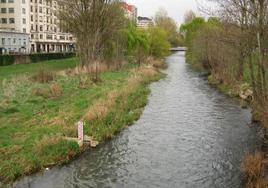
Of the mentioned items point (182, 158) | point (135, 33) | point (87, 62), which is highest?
point (135, 33)

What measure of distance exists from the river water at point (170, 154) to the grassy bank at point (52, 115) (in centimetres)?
67

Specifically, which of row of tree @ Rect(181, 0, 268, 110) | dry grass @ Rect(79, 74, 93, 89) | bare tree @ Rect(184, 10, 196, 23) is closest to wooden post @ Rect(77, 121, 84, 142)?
row of tree @ Rect(181, 0, 268, 110)

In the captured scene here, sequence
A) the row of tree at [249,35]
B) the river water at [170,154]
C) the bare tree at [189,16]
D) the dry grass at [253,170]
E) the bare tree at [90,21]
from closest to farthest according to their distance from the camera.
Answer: the dry grass at [253,170], the river water at [170,154], the row of tree at [249,35], the bare tree at [90,21], the bare tree at [189,16]

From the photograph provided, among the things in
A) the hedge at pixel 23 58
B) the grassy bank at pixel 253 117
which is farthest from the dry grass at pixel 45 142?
the hedge at pixel 23 58

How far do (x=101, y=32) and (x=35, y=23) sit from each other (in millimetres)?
65734

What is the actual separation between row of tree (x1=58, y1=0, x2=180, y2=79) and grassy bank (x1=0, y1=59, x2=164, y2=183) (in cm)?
550

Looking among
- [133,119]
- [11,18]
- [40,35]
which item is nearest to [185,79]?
[133,119]

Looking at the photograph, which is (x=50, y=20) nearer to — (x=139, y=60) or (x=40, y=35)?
(x=40, y=35)

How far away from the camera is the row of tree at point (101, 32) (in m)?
44.6

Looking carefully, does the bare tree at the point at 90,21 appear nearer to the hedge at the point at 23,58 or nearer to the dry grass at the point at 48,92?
the hedge at the point at 23,58

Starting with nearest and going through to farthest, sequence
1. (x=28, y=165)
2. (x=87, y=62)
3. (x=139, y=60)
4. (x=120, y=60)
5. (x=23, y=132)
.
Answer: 1. (x=28, y=165)
2. (x=23, y=132)
3. (x=87, y=62)
4. (x=120, y=60)
5. (x=139, y=60)

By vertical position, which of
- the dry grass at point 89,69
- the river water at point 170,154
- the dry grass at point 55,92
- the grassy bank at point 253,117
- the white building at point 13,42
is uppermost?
the white building at point 13,42

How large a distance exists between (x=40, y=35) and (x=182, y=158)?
99796 millimetres

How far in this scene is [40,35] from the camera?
11031cm
